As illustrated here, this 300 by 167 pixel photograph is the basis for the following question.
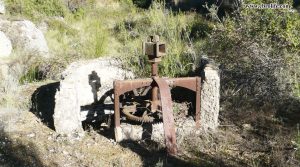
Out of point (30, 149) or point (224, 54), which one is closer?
point (30, 149)

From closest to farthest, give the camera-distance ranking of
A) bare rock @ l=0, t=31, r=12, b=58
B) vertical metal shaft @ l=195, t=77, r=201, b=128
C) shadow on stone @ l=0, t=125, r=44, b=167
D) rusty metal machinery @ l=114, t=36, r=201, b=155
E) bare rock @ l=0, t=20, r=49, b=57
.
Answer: shadow on stone @ l=0, t=125, r=44, b=167, rusty metal machinery @ l=114, t=36, r=201, b=155, vertical metal shaft @ l=195, t=77, r=201, b=128, bare rock @ l=0, t=31, r=12, b=58, bare rock @ l=0, t=20, r=49, b=57

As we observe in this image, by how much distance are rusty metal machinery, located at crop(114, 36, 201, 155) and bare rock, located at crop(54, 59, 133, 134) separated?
1.17ft

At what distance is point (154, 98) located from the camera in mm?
4105

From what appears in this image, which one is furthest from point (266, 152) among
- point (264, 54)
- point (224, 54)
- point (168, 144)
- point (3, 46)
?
point (3, 46)

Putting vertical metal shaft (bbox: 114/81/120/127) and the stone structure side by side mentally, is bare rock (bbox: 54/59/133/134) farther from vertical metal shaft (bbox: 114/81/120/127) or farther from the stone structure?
vertical metal shaft (bbox: 114/81/120/127)

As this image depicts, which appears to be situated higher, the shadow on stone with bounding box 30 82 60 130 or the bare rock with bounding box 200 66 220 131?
the bare rock with bounding box 200 66 220 131

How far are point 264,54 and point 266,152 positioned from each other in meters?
1.28

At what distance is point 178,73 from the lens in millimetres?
4816

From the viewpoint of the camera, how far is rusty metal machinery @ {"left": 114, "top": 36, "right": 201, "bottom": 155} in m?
3.79

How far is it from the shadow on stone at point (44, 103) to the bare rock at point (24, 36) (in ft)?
8.64

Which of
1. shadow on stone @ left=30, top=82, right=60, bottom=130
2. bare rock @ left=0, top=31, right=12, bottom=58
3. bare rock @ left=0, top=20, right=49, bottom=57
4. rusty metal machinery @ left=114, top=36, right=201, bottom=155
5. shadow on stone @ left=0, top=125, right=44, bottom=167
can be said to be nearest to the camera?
shadow on stone @ left=0, top=125, right=44, bottom=167

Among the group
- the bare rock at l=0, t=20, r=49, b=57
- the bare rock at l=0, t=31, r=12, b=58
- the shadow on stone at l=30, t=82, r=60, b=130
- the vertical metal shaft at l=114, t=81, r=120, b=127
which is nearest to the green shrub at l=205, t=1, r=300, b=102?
the vertical metal shaft at l=114, t=81, r=120, b=127

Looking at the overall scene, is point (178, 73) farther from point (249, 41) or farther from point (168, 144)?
point (168, 144)

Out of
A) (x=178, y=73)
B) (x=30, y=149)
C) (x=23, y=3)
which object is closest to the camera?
(x=30, y=149)
